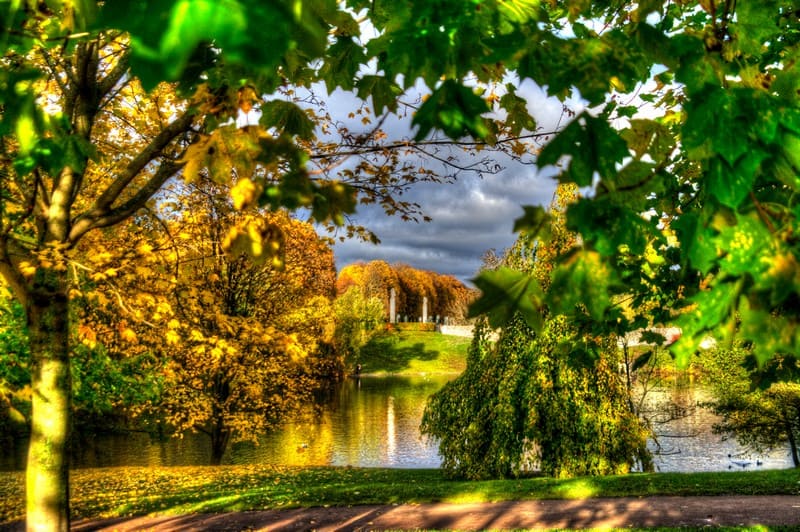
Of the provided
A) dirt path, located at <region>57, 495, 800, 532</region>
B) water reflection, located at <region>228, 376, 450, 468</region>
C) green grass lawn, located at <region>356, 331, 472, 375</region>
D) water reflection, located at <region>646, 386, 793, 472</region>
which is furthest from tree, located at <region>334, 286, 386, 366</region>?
dirt path, located at <region>57, 495, 800, 532</region>

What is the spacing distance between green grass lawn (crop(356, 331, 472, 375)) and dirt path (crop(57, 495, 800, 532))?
46.5m

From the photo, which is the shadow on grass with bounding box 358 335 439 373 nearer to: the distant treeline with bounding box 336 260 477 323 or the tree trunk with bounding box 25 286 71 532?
the distant treeline with bounding box 336 260 477 323

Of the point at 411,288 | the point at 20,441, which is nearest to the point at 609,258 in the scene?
the point at 20,441

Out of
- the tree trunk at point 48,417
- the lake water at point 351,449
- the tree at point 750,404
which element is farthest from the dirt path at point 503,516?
the lake water at point 351,449

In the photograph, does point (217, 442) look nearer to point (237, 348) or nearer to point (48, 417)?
point (237, 348)

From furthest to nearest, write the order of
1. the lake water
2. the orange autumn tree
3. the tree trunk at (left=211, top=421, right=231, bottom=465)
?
the lake water → the tree trunk at (left=211, top=421, right=231, bottom=465) → the orange autumn tree

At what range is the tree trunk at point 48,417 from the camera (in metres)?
6.48

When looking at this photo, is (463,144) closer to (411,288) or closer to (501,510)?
(501,510)

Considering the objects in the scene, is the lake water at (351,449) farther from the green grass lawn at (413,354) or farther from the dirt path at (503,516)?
the green grass lawn at (413,354)

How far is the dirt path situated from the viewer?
9.23 meters

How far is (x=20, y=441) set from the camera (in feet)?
78.2

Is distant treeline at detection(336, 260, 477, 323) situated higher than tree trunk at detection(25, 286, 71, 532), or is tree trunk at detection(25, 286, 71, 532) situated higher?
distant treeline at detection(336, 260, 477, 323)

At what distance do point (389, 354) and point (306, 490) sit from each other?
172 feet

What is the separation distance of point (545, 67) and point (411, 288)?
363 feet
